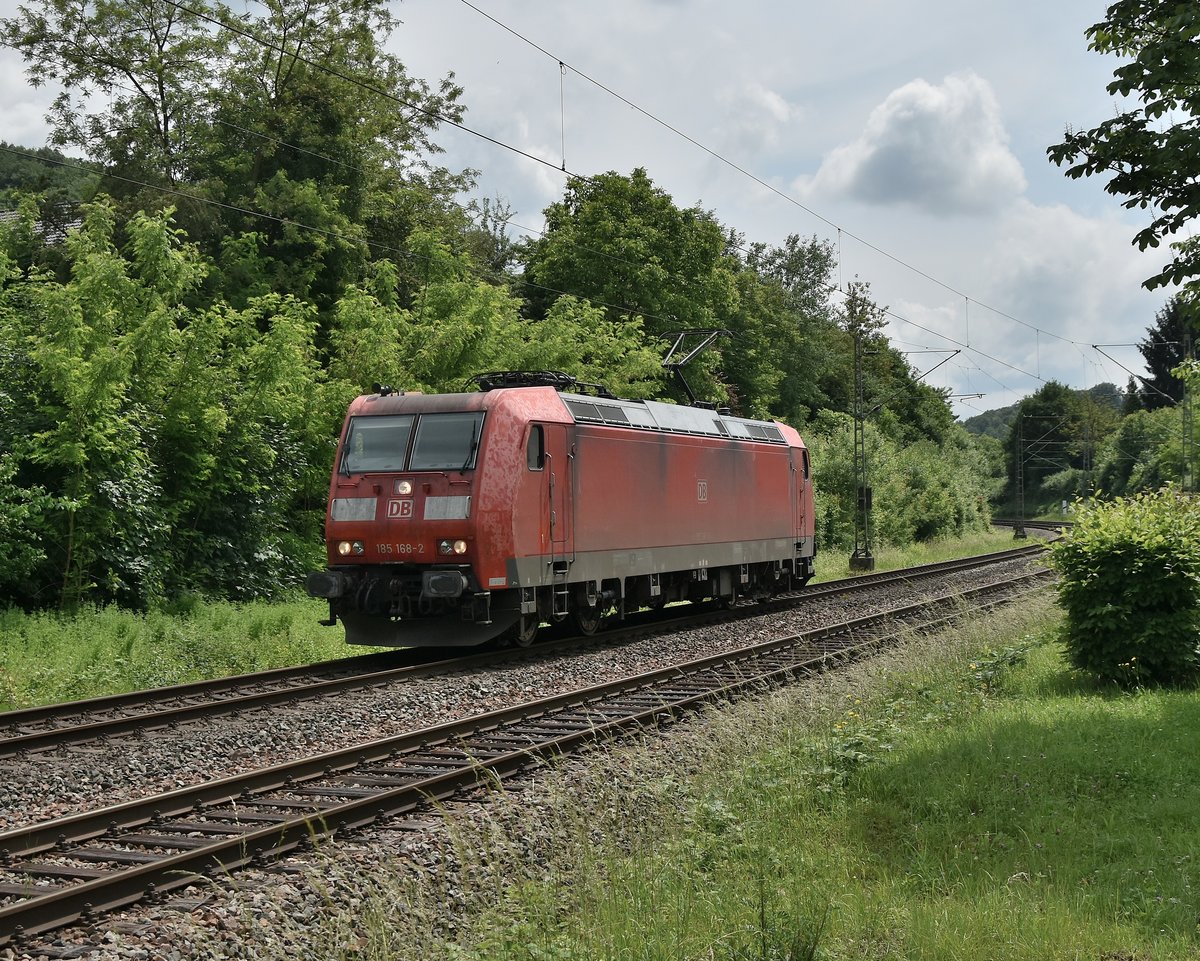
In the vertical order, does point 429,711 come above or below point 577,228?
below

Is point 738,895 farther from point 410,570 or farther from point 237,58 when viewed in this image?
point 237,58

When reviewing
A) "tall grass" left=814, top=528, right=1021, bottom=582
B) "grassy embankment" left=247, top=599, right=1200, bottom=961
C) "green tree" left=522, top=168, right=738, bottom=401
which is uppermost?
"green tree" left=522, top=168, right=738, bottom=401

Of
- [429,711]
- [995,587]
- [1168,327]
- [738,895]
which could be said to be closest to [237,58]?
[995,587]

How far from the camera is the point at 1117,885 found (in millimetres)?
6277

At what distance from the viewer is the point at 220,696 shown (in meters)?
12.2

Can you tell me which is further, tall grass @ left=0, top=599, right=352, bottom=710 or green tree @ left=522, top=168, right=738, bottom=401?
green tree @ left=522, top=168, right=738, bottom=401

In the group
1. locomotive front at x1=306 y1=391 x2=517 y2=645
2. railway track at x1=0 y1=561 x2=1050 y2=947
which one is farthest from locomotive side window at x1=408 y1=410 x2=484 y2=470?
railway track at x1=0 y1=561 x2=1050 y2=947

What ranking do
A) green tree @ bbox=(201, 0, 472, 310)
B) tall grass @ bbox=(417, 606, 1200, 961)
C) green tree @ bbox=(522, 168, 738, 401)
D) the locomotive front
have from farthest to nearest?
green tree @ bbox=(522, 168, 738, 401) → green tree @ bbox=(201, 0, 472, 310) → the locomotive front → tall grass @ bbox=(417, 606, 1200, 961)

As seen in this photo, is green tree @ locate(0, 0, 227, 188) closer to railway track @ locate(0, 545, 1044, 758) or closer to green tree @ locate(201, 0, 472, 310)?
green tree @ locate(201, 0, 472, 310)

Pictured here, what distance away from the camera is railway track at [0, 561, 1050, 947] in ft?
20.7

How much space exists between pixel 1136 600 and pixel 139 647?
10983 mm

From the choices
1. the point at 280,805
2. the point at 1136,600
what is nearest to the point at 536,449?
the point at 1136,600

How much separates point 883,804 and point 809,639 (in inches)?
349

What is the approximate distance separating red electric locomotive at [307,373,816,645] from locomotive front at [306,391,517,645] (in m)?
0.02
